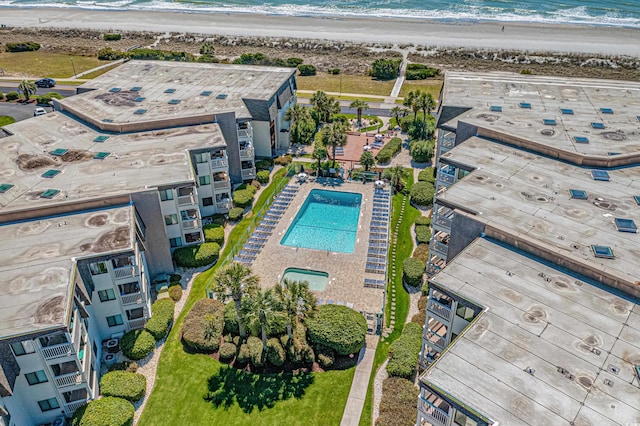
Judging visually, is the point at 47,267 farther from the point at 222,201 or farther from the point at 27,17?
the point at 27,17

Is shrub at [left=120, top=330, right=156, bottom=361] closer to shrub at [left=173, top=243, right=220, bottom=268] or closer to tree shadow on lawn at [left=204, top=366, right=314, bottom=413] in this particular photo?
tree shadow on lawn at [left=204, top=366, right=314, bottom=413]

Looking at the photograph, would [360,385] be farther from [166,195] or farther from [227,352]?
[166,195]

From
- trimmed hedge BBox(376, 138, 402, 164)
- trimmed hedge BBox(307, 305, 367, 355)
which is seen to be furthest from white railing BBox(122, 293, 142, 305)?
trimmed hedge BBox(376, 138, 402, 164)

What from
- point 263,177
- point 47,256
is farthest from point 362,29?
point 47,256

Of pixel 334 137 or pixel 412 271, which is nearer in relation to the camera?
pixel 412 271

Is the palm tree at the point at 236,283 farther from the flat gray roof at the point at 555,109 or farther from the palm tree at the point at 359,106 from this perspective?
the palm tree at the point at 359,106

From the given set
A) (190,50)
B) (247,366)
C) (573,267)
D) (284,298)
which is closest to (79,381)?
(247,366)

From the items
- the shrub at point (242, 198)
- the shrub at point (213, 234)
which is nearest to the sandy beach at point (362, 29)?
the shrub at point (242, 198)
